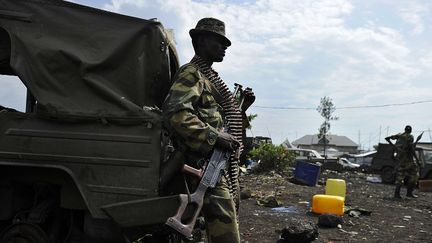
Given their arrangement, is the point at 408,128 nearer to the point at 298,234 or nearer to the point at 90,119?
the point at 298,234

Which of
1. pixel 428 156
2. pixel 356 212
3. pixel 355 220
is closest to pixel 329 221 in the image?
pixel 355 220

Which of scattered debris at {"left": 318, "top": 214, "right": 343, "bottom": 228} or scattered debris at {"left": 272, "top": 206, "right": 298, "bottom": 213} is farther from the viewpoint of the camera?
scattered debris at {"left": 272, "top": 206, "right": 298, "bottom": 213}

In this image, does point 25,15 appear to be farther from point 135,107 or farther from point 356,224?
point 356,224

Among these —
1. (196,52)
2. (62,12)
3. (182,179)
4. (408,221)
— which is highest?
(62,12)

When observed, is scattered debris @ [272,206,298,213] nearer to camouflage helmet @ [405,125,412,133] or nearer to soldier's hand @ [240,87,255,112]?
soldier's hand @ [240,87,255,112]

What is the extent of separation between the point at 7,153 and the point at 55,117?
0.46m

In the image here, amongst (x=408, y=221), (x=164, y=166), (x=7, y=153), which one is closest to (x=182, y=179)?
(x=164, y=166)

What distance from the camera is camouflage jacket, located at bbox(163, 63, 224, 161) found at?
317cm

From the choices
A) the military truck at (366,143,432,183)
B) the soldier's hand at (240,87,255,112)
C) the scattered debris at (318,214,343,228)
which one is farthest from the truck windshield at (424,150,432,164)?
the soldier's hand at (240,87,255,112)

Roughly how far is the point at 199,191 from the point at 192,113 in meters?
0.54

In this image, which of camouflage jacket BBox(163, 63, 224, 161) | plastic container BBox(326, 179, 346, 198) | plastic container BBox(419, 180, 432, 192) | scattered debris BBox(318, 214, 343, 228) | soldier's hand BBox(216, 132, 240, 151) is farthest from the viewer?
plastic container BBox(419, 180, 432, 192)

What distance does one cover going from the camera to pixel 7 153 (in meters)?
3.55

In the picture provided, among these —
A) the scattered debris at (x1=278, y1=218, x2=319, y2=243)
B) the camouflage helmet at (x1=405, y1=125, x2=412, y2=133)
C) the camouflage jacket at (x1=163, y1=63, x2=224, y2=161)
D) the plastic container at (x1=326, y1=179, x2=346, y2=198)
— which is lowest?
the scattered debris at (x1=278, y1=218, x2=319, y2=243)

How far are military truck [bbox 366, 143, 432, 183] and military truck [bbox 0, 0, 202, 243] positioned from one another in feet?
54.3
